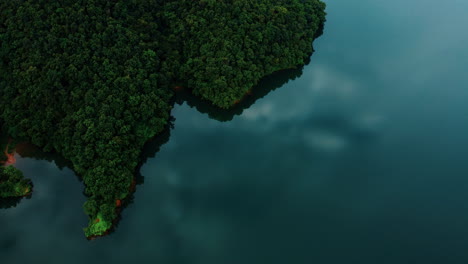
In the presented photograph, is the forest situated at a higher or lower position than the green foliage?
higher

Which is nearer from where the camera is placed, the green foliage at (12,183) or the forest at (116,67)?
the green foliage at (12,183)

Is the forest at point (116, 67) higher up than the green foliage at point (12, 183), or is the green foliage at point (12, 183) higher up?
the forest at point (116, 67)

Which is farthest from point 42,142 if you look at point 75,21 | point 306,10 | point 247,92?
point 306,10

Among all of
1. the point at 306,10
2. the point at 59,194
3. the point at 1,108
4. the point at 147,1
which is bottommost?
the point at 59,194

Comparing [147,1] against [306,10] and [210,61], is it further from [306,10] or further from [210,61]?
[306,10]

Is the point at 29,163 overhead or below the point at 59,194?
overhead
